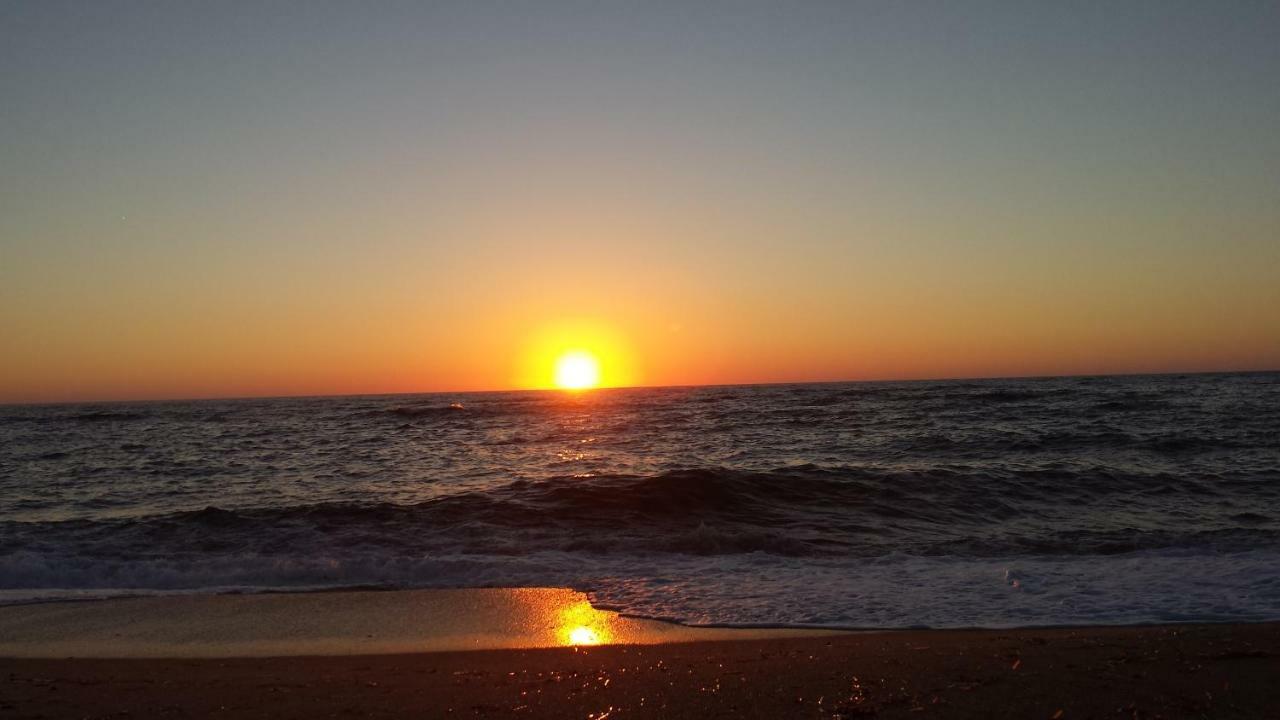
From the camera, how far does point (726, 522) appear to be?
43.5 feet

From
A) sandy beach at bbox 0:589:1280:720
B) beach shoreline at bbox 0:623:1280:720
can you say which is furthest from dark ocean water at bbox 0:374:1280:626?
beach shoreline at bbox 0:623:1280:720

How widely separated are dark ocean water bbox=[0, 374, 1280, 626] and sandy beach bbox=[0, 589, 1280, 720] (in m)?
0.99

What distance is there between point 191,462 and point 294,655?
18.3m

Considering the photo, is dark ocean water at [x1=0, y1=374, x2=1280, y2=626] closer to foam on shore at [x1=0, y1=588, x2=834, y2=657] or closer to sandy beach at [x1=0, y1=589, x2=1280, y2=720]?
foam on shore at [x1=0, y1=588, x2=834, y2=657]

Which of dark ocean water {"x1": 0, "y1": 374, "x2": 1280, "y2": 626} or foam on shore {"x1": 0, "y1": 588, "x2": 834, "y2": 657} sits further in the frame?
dark ocean water {"x1": 0, "y1": 374, "x2": 1280, "y2": 626}

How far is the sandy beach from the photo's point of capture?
15.6 ft

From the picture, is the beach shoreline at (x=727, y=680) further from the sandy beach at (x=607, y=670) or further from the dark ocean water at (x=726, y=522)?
the dark ocean water at (x=726, y=522)

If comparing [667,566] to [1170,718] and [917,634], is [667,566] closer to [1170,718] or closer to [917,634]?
[917,634]

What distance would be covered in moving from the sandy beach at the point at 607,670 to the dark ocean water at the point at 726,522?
991 millimetres

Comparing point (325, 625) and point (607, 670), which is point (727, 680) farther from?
point (325, 625)

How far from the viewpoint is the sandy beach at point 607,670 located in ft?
15.6

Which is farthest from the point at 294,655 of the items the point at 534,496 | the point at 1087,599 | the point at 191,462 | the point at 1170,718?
the point at 191,462

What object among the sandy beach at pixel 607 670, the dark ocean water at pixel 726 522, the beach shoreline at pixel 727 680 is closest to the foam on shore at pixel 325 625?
the sandy beach at pixel 607 670

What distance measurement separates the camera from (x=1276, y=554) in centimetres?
954
